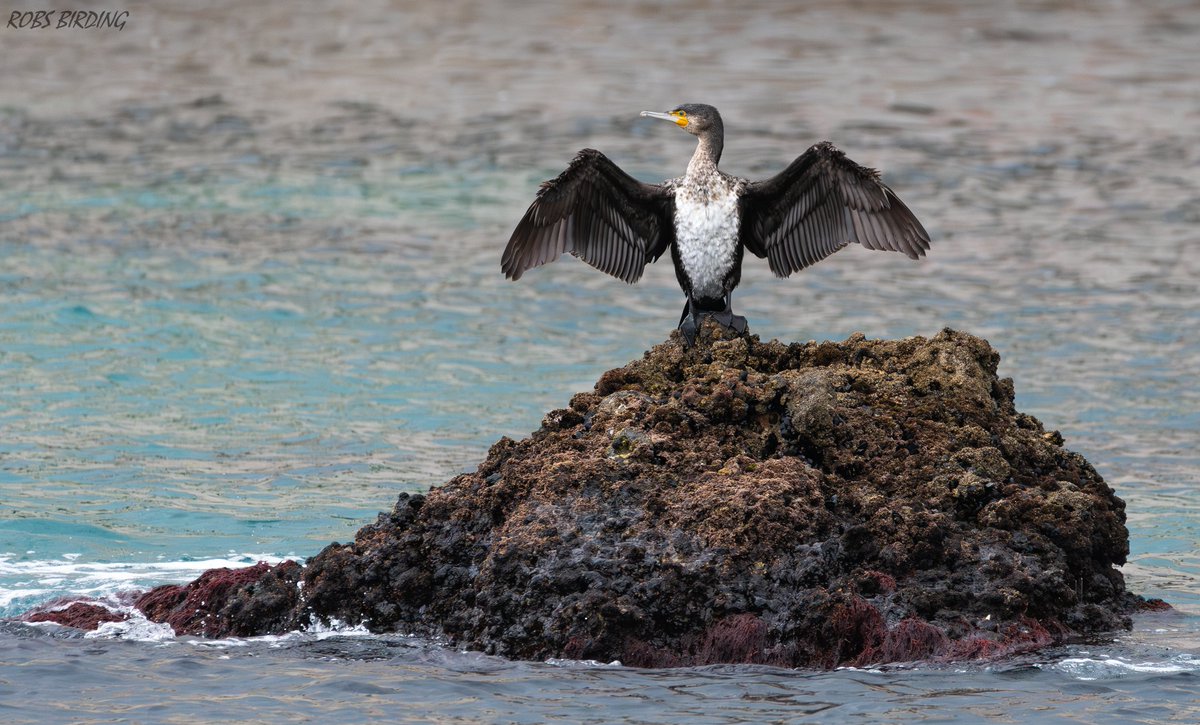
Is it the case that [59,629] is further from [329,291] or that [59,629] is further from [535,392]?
[329,291]

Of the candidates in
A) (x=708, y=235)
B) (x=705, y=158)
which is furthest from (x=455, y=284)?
(x=708, y=235)

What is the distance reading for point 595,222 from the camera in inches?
334

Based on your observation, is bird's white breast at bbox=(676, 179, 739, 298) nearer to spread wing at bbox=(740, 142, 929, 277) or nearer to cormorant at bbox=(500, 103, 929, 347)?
cormorant at bbox=(500, 103, 929, 347)

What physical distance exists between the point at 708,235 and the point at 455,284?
8.10m

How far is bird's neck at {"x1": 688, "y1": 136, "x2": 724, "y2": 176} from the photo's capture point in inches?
318

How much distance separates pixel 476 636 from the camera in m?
6.98

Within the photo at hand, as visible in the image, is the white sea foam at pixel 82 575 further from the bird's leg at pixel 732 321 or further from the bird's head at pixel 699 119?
the bird's head at pixel 699 119

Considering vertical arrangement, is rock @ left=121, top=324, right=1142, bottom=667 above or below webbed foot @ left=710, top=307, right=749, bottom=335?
below

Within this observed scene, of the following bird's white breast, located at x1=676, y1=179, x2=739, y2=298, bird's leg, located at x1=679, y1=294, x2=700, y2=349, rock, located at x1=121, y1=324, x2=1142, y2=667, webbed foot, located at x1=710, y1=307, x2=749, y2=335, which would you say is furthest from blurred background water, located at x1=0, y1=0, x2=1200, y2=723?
bird's white breast, located at x1=676, y1=179, x2=739, y2=298

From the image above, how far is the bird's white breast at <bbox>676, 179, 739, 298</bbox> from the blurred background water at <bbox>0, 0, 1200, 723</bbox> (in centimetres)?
203

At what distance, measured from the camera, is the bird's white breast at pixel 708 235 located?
796 cm

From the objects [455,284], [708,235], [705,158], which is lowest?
[708,235]
